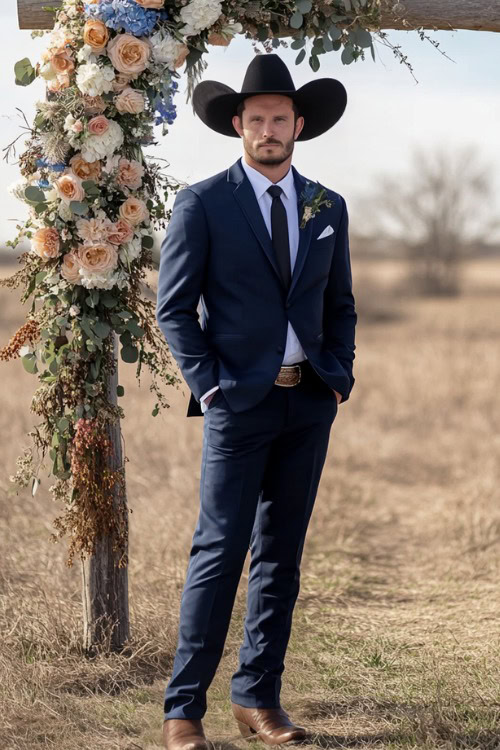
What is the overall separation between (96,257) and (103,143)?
477mm

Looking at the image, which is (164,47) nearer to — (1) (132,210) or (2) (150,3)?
(2) (150,3)

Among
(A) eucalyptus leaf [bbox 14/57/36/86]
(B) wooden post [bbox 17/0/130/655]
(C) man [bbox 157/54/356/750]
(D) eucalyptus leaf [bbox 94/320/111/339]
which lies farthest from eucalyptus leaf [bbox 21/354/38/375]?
(A) eucalyptus leaf [bbox 14/57/36/86]

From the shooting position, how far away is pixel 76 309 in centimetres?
446

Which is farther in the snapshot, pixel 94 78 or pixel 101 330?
pixel 101 330

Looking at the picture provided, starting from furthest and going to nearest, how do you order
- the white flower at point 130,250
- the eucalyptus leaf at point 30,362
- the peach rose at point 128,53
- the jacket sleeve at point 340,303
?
the eucalyptus leaf at point 30,362 → the white flower at point 130,250 → the peach rose at point 128,53 → the jacket sleeve at point 340,303

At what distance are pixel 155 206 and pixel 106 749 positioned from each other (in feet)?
7.60

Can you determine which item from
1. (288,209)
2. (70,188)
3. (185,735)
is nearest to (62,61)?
(70,188)

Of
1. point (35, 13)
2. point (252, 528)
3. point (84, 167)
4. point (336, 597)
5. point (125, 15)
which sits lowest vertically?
point (336, 597)

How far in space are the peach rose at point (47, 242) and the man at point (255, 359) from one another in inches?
32.2

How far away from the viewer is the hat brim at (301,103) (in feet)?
12.8

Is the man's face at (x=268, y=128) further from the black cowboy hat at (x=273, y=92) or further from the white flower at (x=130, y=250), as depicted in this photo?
the white flower at (x=130, y=250)

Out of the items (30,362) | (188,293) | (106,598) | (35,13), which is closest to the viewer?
(188,293)

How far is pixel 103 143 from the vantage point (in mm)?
4309

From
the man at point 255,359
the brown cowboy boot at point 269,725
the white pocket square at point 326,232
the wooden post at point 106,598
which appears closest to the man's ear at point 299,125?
the man at point 255,359
